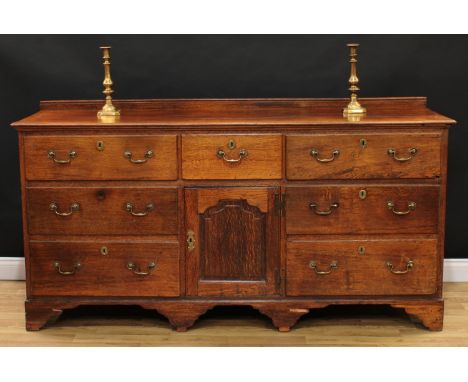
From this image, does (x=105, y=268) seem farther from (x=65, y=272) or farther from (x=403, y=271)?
(x=403, y=271)

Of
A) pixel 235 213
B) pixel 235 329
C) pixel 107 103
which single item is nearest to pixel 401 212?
pixel 235 213

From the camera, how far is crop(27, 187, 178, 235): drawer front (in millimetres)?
3076

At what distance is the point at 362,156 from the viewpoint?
3037 mm

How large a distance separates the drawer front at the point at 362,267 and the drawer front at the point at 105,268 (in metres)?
0.52

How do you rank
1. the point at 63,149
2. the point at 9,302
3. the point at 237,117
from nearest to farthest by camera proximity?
1. the point at 63,149
2. the point at 237,117
3. the point at 9,302

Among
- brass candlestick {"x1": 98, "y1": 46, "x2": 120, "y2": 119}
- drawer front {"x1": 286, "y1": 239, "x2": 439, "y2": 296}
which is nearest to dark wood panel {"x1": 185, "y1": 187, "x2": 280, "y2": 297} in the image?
drawer front {"x1": 286, "y1": 239, "x2": 439, "y2": 296}

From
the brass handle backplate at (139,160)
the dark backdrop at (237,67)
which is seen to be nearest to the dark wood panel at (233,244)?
the brass handle backplate at (139,160)

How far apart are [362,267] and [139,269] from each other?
0.93 metres

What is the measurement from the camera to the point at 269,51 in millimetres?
3635

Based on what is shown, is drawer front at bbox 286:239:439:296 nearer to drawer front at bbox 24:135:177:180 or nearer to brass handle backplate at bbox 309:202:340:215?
brass handle backplate at bbox 309:202:340:215

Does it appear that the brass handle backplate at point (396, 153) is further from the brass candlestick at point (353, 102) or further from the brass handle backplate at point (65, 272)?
the brass handle backplate at point (65, 272)
